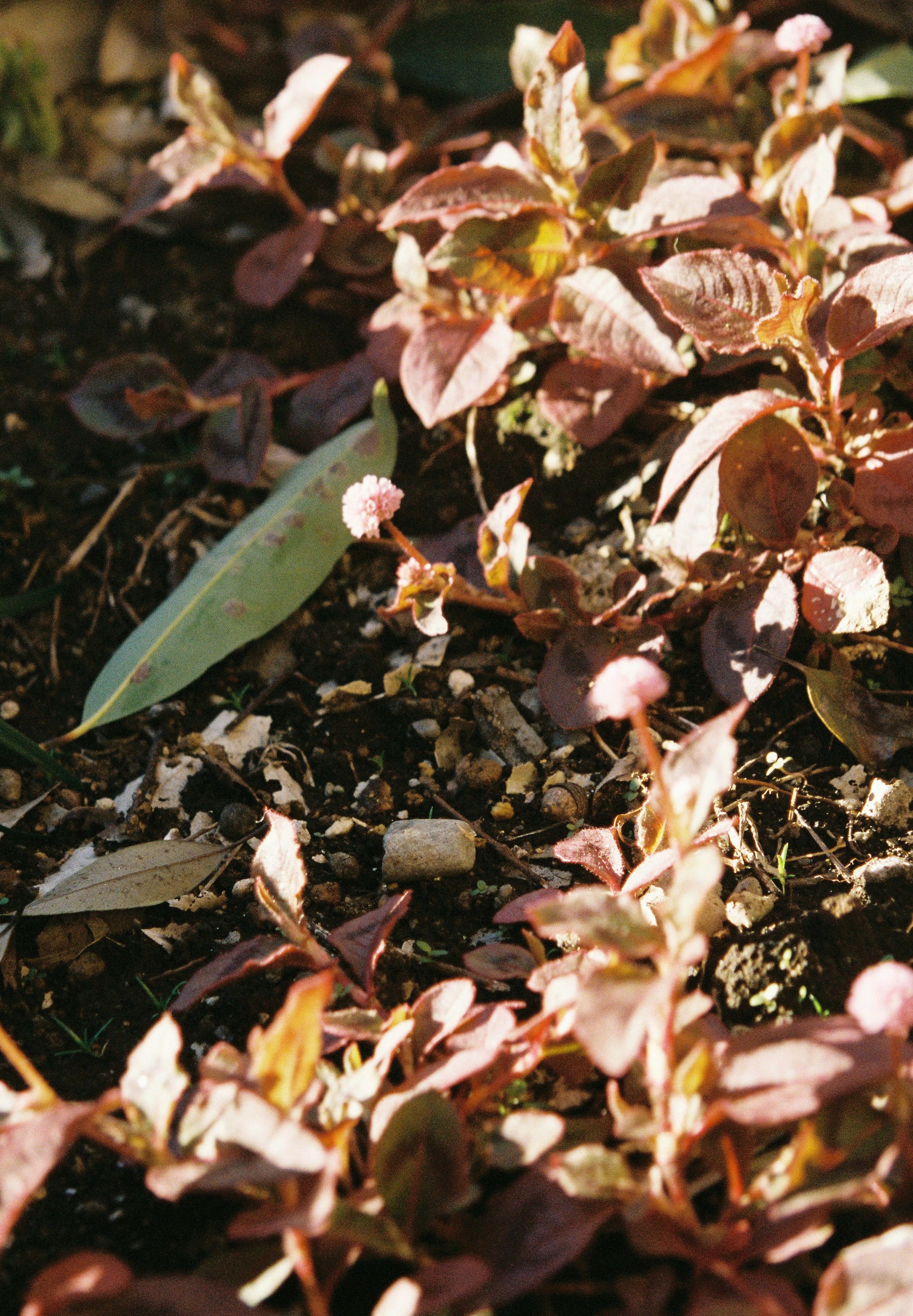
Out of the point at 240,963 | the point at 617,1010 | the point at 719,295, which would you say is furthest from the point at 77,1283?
the point at 719,295

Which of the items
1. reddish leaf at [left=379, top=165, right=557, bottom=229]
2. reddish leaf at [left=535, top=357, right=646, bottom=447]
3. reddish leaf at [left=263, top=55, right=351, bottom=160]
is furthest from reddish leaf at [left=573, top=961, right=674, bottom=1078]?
reddish leaf at [left=263, top=55, right=351, bottom=160]

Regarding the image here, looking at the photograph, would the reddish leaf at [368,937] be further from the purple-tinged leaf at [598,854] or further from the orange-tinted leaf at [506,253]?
the orange-tinted leaf at [506,253]

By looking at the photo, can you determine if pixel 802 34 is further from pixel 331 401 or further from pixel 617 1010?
pixel 617 1010

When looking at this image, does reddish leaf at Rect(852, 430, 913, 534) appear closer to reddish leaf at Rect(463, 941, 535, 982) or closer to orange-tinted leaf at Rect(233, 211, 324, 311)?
reddish leaf at Rect(463, 941, 535, 982)

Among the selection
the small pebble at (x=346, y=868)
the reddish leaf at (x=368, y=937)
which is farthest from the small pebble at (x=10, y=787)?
the reddish leaf at (x=368, y=937)

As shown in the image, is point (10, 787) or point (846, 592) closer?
point (846, 592)

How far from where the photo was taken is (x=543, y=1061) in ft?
3.23

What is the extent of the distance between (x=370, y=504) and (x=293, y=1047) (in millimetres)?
611

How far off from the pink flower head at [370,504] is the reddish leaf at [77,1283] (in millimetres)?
734

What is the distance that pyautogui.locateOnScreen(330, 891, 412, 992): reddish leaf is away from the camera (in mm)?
1002

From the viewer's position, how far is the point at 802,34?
1426mm

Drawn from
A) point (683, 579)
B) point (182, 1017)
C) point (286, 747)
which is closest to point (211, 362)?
point (286, 747)

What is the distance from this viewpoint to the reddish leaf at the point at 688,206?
136 centimetres

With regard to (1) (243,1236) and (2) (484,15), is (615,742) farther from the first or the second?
(2) (484,15)
